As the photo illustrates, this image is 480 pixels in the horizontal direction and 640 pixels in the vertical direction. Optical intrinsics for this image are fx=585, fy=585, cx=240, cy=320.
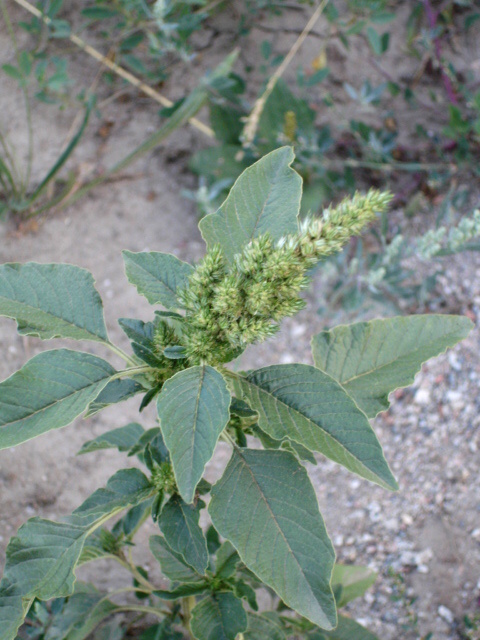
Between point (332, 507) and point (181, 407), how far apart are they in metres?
1.39

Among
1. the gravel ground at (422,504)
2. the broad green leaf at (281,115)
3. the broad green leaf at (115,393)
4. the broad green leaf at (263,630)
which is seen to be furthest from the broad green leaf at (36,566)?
the broad green leaf at (281,115)

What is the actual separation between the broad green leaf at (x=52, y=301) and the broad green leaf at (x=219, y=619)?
60 centimetres

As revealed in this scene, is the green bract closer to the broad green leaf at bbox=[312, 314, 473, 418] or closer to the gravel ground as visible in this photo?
the broad green leaf at bbox=[312, 314, 473, 418]

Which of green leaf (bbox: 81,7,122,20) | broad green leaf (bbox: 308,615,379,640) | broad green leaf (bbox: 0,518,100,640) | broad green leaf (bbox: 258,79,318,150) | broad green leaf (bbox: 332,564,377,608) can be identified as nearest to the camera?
broad green leaf (bbox: 0,518,100,640)

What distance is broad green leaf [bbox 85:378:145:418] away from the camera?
971 millimetres

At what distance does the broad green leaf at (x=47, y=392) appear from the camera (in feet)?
2.82

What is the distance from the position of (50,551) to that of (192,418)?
1.49ft

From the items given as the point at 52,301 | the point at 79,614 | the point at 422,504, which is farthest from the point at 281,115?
the point at 79,614

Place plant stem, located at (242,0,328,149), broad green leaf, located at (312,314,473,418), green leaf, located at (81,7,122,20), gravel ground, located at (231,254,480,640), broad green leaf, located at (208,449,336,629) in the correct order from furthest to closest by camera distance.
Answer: green leaf, located at (81,7,122,20) → plant stem, located at (242,0,328,149) → gravel ground, located at (231,254,480,640) → broad green leaf, located at (312,314,473,418) → broad green leaf, located at (208,449,336,629)

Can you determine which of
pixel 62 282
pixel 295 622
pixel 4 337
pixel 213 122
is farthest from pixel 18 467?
pixel 213 122

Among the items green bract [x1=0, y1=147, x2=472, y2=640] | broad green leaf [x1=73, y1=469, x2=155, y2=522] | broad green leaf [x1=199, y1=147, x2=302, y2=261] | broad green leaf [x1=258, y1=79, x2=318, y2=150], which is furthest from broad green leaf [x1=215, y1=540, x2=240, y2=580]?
broad green leaf [x1=258, y1=79, x2=318, y2=150]

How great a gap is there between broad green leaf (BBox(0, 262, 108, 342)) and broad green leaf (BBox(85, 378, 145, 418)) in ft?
0.29

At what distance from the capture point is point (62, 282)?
3.34 ft

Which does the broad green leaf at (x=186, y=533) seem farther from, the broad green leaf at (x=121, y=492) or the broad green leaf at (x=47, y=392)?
the broad green leaf at (x=47, y=392)
